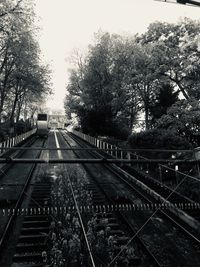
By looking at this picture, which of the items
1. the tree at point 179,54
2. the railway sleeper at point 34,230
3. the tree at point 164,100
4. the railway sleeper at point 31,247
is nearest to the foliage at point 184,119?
the tree at point 179,54

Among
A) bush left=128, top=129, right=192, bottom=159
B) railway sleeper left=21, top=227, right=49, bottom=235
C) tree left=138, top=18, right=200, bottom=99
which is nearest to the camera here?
railway sleeper left=21, top=227, right=49, bottom=235

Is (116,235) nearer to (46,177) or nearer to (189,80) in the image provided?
(46,177)

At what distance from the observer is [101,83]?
3762cm

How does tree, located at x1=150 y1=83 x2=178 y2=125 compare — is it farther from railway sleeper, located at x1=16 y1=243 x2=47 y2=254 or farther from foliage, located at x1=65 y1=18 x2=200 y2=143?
railway sleeper, located at x1=16 y1=243 x2=47 y2=254

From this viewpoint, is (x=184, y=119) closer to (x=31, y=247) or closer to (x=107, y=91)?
(x=31, y=247)

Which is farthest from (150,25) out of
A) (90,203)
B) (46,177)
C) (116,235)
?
(116,235)

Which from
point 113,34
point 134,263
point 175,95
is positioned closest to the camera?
point 134,263

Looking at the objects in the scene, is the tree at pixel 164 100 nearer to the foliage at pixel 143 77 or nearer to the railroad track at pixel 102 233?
the foliage at pixel 143 77

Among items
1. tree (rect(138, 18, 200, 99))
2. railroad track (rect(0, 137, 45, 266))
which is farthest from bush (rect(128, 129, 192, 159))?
railroad track (rect(0, 137, 45, 266))

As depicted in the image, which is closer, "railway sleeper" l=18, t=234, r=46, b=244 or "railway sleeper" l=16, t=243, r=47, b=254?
"railway sleeper" l=16, t=243, r=47, b=254

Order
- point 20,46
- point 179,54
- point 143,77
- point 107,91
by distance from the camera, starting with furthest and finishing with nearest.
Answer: point 107,91, point 20,46, point 143,77, point 179,54

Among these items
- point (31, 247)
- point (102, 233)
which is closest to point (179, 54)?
point (102, 233)

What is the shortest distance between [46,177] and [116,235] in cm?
878

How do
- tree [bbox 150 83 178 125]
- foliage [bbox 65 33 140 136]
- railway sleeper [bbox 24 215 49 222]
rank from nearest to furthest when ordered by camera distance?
railway sleeper [bbox 24 215 49 222] → tree [bbox 150 83 178 125] → foliage [bbox 65 33 140 136]
